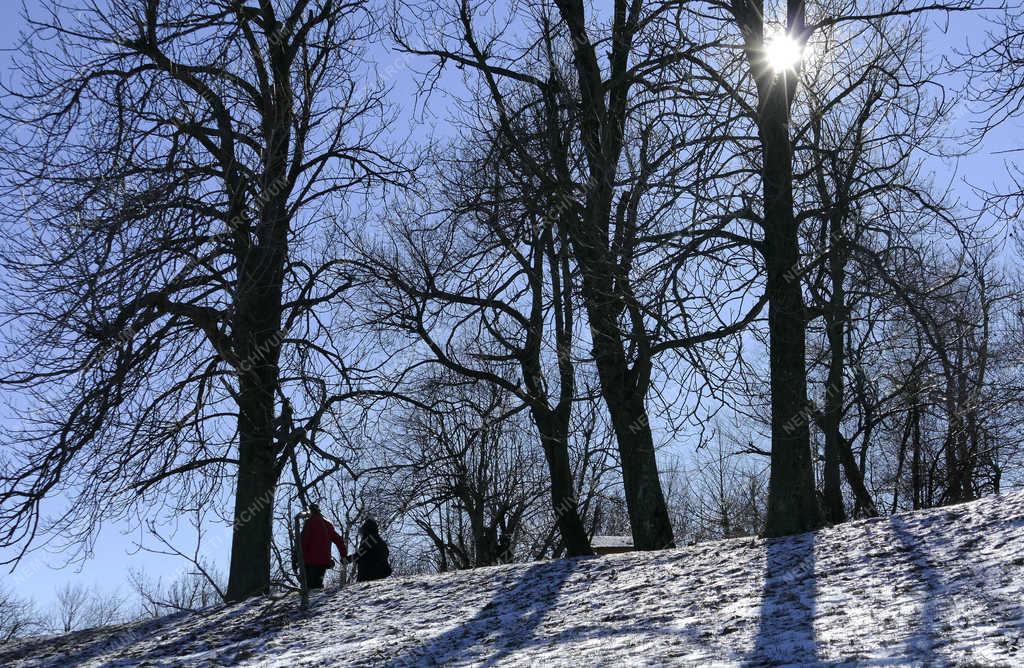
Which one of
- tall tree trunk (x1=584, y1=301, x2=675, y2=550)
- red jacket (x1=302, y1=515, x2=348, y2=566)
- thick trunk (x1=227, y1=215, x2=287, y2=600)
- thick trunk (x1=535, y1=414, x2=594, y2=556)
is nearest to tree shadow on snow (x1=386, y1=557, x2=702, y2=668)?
tall tree trunk (x1=584, y1=301, x2=675, y2=550)

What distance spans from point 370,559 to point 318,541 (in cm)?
113

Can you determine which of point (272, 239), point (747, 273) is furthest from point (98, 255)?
point (747, 273)

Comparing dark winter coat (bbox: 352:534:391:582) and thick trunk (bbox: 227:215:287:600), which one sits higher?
thick trunk (bbox: 227:215:287:600)

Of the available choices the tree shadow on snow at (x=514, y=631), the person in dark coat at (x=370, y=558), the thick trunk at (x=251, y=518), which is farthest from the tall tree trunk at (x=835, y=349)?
the thick trunk at (x=251, y=518)

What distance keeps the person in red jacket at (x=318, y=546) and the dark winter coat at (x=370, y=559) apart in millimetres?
586

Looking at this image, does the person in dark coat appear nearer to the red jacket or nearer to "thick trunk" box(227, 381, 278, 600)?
the red jacket

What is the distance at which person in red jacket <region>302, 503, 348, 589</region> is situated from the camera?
13539 millimetres

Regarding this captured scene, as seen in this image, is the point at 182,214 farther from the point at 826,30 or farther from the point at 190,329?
the point at 826,30

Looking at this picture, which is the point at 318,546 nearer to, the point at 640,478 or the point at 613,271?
the point at 640,478

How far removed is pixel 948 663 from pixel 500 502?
19.1 metres

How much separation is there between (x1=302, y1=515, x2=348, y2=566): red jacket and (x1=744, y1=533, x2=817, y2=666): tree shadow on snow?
654cm

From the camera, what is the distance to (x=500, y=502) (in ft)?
78.6

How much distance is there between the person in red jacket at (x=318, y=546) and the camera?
533 inches

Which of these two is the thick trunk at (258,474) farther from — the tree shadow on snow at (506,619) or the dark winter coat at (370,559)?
the tree shadow on snow at (506,619)
